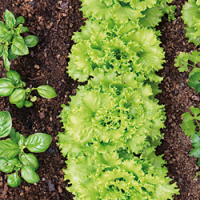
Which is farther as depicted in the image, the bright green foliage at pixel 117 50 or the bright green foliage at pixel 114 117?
the bright green foliage at pixel 117 50

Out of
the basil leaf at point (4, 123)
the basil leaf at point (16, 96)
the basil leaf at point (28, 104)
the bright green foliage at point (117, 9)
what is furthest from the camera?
the basil leaf at point (28, 104)

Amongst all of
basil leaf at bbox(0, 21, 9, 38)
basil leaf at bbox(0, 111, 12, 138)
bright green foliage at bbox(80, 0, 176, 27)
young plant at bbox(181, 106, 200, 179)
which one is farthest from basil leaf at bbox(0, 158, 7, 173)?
young plant at bbox(181, 106, 200, 179)

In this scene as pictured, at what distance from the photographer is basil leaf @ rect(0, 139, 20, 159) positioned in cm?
255

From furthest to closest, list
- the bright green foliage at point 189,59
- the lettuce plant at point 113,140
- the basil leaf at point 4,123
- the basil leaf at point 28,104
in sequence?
the basil leaf at point 28,104 → the bright green foliage at point 189,59 → the basil leaf at point 4,123 → the lettuce plant at point 113,140

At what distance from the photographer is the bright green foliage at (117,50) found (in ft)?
8.57

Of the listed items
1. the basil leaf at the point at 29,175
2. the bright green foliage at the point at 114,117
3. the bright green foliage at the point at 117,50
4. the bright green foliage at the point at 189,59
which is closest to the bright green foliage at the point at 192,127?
the bright green foliage at the point at 189,59

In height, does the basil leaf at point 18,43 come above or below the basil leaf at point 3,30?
below

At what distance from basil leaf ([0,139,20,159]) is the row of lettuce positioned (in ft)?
1.87

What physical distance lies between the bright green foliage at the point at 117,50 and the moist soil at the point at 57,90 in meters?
0.77

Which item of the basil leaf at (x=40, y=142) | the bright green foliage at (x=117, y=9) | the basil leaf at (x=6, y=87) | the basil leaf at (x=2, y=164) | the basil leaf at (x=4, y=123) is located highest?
the bright green foliage at (x=117, y=9)

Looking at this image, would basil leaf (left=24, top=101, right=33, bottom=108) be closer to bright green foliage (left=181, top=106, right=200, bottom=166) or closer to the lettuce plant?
the lettuce plant

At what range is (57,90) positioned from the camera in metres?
3.40

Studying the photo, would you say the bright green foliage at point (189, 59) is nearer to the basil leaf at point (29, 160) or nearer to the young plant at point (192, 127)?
the young plant at point (192, 127)

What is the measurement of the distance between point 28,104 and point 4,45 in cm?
85
